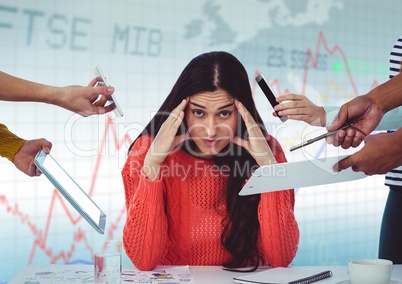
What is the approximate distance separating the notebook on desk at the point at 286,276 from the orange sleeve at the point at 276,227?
0.20 meters

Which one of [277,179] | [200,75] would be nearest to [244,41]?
[200,75]

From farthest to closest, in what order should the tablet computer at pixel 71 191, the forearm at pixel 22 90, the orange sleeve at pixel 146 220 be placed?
the orange sleeve at pixel 146 220 < the forearm at pixel 22 90 < the tablet computer at pixel 71 191

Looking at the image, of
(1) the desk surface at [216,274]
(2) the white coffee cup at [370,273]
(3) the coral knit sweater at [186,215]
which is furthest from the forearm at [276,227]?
(2) the white coffee cup at [370,273]

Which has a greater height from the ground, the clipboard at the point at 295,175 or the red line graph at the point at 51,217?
the clipboard at the point at 295,175

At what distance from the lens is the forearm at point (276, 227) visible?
4.63 feet

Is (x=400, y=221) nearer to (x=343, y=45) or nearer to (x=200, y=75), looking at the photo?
(x=200, y=75)

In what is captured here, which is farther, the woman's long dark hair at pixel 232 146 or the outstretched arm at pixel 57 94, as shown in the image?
the woman's long dark hair at pixel 232 146

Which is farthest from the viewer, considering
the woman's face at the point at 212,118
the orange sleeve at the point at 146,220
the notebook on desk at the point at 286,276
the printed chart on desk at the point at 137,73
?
the printed chart on desk at the point at 137,73

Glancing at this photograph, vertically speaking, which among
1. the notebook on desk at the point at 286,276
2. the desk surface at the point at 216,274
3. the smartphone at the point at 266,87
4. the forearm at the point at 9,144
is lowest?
the desk surface at the point at 216,274

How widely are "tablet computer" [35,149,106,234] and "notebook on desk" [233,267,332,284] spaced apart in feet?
1.07

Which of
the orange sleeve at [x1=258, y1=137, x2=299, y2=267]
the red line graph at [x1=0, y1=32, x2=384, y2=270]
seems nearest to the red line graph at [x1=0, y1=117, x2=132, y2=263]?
the red line graph at [x1=0, y1=32, x2=384, y2=270]

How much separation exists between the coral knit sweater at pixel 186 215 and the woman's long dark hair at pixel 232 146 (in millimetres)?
28

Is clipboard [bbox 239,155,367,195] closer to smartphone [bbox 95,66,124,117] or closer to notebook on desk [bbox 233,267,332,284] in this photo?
notebook on desk [bbox 233,267,332,284]

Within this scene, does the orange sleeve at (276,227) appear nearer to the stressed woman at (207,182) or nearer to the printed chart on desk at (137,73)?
the stressed woman at (207,182)
